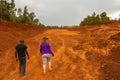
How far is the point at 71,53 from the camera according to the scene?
1986cm

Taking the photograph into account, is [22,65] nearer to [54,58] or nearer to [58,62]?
[58,62]

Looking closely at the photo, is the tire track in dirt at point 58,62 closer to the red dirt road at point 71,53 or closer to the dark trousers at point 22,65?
the red dirt road at point 71,53

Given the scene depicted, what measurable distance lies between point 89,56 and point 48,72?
2.74 meters

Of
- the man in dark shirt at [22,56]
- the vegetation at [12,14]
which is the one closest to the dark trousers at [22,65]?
the man in dark shirt at [22,56]

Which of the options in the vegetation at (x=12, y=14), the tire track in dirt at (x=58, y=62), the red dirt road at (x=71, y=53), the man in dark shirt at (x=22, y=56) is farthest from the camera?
the vegetation at (x=12, y=14)

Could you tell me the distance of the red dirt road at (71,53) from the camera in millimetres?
17297

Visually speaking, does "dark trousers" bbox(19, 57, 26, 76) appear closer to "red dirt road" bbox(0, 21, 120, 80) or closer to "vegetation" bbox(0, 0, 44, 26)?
"red dirt road" bbox(0, 21, 120, 80)

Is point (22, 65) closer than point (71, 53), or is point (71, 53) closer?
point (22, 65)

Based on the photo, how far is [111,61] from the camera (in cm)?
1858

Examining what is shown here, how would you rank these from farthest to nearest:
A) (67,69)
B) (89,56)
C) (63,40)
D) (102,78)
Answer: (63,40), (89,56), (67,69), (102,78)

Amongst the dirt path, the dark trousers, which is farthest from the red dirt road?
the dark trousers

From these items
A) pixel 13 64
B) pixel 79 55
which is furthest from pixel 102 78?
pixel 13 64

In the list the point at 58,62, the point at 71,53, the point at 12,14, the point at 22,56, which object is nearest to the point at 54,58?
the point at 58,62

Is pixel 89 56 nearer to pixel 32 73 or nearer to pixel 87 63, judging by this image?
pixel 87 63
